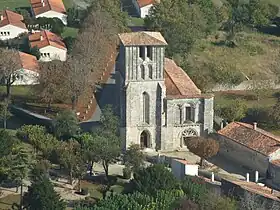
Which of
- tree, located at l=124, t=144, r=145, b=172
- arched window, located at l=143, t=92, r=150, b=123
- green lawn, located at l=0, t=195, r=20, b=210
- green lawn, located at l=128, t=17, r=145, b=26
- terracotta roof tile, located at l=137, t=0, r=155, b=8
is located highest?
terracotta roof tile, located at l=137, t=0, r=155, b=8

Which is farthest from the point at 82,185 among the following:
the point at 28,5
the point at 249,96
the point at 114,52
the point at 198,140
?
the point at 28,5

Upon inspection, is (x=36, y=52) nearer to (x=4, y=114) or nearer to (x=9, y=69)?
(x=9, y=69)

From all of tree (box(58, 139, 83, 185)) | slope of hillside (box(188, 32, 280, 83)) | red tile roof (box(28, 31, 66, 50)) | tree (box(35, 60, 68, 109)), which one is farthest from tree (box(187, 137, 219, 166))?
red tile roof (box(28, 31, 66, 50))

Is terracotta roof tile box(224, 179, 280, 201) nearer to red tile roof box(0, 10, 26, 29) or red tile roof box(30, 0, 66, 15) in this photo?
red tile roof box(0, 10, 26, 29)

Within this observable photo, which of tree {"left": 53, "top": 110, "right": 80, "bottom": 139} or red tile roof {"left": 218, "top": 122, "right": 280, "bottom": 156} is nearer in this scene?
red tile roof {"left": 218, "top": 122, "right": 280, "bottom": 156}

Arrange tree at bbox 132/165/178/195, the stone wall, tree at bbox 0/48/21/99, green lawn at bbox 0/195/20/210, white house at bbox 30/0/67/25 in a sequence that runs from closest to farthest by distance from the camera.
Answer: tree at bbox 132/165/178/195 → green lawn at bbox 0/195/20/210 → the stone wall → tree at bbox 0/48/21/99 → white house at bbox 30/0/67/25

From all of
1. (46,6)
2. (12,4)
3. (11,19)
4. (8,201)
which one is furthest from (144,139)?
(12,4)
